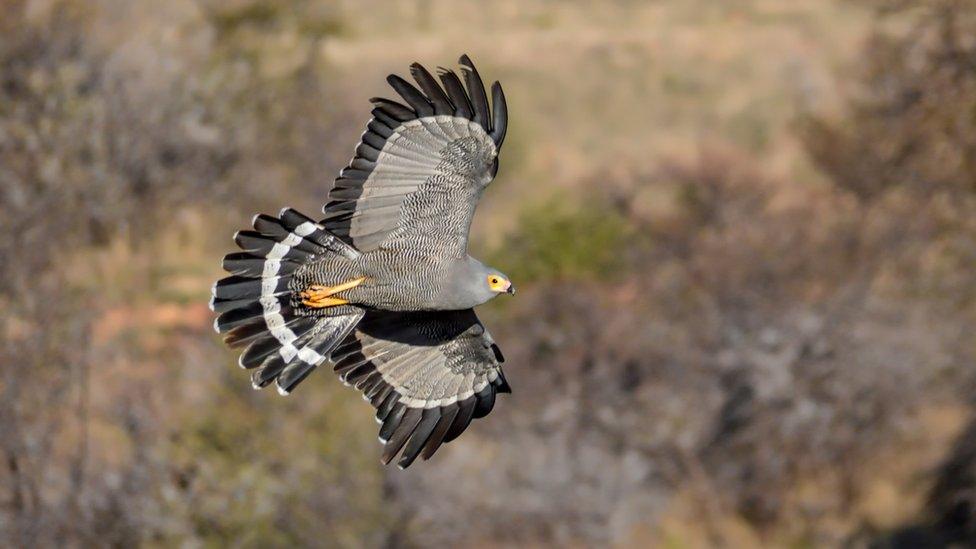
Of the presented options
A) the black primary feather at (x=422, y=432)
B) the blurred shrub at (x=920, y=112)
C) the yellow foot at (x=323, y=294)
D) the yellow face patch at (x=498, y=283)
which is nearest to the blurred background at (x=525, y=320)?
the blurred shrub at (x=920, y=112)

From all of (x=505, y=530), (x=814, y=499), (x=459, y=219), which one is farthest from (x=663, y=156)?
(x=459, y=219)

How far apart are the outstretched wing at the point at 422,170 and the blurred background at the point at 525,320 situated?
6.52 m

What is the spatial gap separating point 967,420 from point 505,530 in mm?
7196

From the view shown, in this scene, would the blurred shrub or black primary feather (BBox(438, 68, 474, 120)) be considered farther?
the blurred shrub

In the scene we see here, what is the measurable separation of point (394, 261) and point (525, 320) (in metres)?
10.6

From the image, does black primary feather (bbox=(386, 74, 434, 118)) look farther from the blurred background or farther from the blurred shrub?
the blurred shrub

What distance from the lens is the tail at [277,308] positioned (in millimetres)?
9320

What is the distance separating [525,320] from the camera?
20.0 m

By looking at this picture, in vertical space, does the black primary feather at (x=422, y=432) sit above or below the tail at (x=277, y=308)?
below

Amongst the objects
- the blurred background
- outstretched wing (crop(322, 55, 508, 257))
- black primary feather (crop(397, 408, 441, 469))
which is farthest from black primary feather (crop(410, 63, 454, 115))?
the blurred background

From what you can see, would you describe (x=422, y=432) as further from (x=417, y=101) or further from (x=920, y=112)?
(x=920, y=112)

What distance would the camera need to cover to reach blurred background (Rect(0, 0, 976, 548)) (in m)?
16.0

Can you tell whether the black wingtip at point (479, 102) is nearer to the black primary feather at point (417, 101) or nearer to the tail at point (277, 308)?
the black primary feather at point (417, 101)

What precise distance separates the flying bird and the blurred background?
20.2 feet
